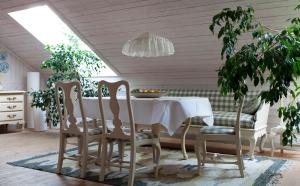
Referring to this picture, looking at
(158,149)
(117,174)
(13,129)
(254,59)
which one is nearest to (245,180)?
(158,149)

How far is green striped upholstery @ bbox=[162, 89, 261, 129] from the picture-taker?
4340mm

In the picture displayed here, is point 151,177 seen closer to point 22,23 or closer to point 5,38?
point 22,23

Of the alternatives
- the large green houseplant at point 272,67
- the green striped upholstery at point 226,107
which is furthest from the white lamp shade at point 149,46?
the large green houseplant at point 272,67

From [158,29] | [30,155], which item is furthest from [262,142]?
[30,155]

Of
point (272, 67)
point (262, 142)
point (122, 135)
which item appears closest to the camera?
point (272, 67)

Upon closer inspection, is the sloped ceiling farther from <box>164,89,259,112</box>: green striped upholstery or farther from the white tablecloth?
the white tablecloth

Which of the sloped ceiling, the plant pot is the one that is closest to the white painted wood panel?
the sloped ceiling

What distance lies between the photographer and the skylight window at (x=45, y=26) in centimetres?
583

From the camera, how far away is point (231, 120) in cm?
436

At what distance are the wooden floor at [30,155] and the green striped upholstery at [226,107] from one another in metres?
0.53

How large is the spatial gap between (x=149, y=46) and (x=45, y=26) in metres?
2.71

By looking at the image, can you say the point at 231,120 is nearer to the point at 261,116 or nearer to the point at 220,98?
the point at 261,116

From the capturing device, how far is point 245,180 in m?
3.15

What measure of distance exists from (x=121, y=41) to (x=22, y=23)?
1882mm
